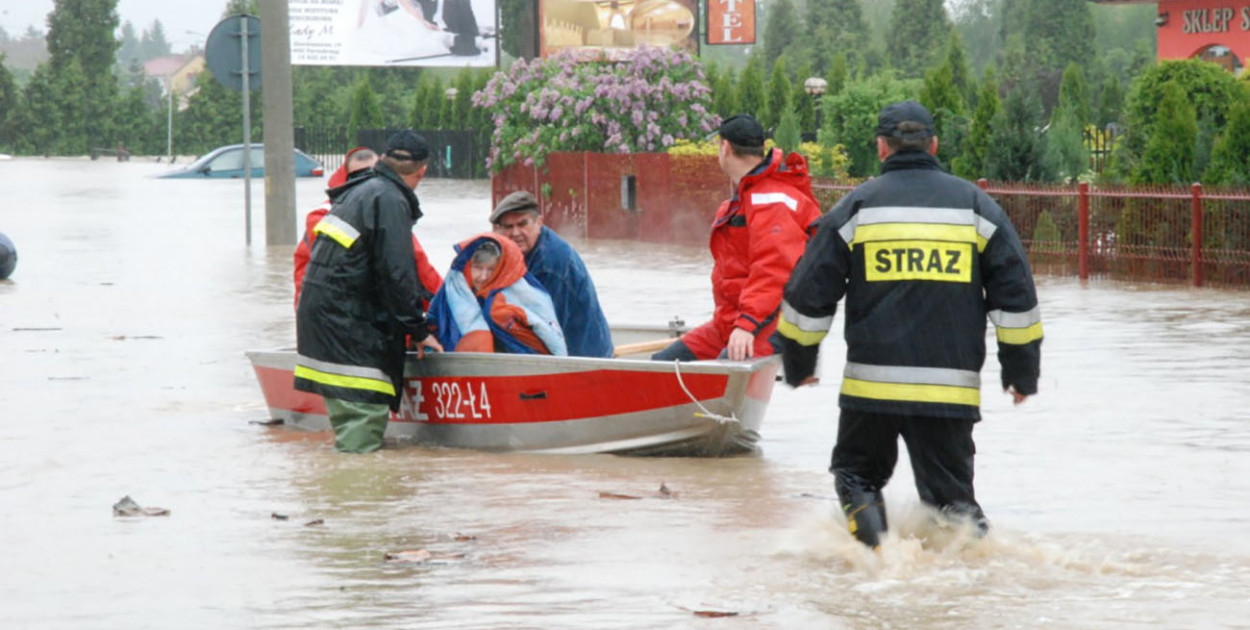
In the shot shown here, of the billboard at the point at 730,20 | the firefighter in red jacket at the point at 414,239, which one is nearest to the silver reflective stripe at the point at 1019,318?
the firefighter in red jacket at the point at 414,239

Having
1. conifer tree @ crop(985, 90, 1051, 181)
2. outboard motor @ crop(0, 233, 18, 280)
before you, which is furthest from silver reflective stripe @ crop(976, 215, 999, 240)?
conifer tree @ crop(985, 90, 1051, 181)

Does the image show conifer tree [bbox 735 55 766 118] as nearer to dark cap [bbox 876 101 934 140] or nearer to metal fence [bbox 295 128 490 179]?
metal fence [bbox 295 128 490 179]

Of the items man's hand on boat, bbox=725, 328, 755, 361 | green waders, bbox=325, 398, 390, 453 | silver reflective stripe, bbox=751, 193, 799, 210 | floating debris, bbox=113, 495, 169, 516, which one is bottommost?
floating debris, bbox=113, 495, 169, 516

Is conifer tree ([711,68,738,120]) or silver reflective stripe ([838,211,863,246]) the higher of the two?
conifer tree ([711,68,738,120])

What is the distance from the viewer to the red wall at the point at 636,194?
2686 centimetres

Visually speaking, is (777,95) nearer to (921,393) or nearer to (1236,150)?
(1236,150)

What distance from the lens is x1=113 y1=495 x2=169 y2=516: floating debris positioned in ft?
27.6

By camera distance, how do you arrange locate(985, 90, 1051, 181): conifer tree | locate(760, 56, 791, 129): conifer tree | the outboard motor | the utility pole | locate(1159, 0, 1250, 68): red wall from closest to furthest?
the outboard motor, locate(985, 90, 1051, 181): conifer tree, the utility pole, locate(1159, 0, 1250, 68): red wall, locate(760, 56, 791, 129): conifer tree

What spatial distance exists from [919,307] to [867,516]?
73 centimetres

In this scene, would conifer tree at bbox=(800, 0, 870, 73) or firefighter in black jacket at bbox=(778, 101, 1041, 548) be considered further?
conifer tree at bbox=(800, 0, 870, 73)

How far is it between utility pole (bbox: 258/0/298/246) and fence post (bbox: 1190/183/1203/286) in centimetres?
1053

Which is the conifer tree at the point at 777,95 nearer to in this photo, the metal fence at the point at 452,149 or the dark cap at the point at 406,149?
the metal fence at the point at 452,149

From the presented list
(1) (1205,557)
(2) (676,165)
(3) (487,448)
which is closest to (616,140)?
(2) (676,165)

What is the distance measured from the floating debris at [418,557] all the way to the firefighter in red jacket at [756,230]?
207cm
